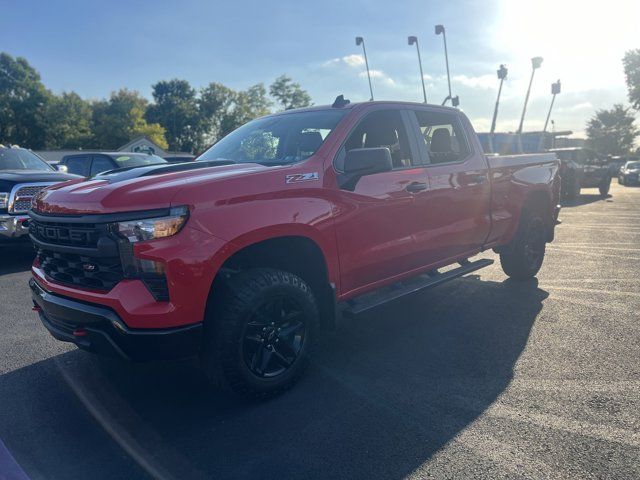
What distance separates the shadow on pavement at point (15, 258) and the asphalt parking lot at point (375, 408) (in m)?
2.02

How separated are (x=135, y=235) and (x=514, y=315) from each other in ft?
12.2

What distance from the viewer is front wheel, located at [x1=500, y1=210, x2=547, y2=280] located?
5.89 metres

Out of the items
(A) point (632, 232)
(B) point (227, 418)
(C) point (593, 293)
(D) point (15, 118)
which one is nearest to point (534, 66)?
(A) point (632, 232)

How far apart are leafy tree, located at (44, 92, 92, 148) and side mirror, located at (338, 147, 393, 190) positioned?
62.8m

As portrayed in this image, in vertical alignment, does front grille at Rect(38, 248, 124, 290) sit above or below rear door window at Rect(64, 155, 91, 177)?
below

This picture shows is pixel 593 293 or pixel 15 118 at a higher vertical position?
pixel 15 118

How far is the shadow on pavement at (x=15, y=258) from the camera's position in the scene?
6.59 meters

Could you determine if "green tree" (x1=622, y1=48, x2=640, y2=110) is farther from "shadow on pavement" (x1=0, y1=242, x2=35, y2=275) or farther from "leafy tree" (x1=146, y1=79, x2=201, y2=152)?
"leafy tree" (x1=146, y1=79, x2=201, y2=152)

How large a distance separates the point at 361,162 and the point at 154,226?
1.48 metres

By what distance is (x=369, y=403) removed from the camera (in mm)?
3135

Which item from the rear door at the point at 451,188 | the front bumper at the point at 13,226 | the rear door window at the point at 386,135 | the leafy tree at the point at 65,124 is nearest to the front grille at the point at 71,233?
the rear door window at the point at 386,135

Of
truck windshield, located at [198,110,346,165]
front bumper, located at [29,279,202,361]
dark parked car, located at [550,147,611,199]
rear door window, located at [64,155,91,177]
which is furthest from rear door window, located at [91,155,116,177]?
dark parked car, located at [550,147,611,199]

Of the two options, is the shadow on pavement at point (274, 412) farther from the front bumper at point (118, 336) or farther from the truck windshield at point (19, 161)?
the truck windshield at point (19, 161)

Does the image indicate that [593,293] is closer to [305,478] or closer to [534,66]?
[305,478]
